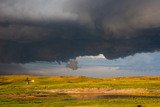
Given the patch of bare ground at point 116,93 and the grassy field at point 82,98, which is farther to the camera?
the patch of bare ground at point 116,93

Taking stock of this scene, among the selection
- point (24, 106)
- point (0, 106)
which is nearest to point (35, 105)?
point (24, 106)

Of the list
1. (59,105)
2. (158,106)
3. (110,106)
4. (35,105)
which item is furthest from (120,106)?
(35,105)

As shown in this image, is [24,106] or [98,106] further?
[24,106]

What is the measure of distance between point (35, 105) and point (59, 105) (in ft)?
17.2

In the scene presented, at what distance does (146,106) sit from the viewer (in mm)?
64938

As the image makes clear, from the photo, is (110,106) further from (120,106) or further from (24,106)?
(24,106)

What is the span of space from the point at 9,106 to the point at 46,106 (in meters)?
7.98

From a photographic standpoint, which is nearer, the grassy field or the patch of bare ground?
the grassy field

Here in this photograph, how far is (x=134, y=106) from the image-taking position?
64.0 meters

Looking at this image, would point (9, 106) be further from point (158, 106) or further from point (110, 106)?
point (158, 106)

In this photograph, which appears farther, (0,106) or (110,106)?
(0,106)

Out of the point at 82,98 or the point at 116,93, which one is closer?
the point at 82,98

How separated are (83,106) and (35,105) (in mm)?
11280

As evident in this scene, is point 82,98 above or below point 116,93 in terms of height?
below
